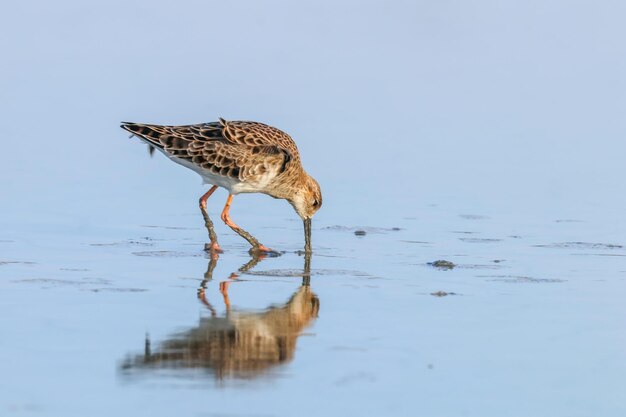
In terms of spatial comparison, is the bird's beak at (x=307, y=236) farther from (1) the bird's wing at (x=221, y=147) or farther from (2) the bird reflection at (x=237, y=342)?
(2) the bird reflection at (x=237, y=342)

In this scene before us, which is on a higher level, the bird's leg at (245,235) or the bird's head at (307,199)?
the bird's head at (307,199)

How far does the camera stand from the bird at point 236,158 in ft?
45.0

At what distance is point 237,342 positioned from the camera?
9.11 metres

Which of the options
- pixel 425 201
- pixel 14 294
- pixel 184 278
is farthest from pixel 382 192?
pixel 14 294

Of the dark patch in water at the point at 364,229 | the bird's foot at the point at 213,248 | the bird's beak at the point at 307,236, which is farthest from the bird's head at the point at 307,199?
the bird's foot at the point at 213,248

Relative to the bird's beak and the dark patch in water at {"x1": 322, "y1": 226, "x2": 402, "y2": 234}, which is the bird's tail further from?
the dark patch in water at {"x1": 322, "y1": 226, "x2": 402, "y2": 234}

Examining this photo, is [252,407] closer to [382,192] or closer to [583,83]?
[382,192]

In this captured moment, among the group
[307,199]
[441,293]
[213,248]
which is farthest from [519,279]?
[307,199]

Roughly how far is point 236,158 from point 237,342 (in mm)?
4835

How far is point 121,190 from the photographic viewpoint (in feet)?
50.1

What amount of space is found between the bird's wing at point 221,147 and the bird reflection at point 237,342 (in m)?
3.21

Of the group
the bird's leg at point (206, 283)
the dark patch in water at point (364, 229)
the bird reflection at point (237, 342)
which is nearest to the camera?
the bird reflection at point (237, 342)

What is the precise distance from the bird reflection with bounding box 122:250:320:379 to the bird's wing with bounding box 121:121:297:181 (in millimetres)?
3207

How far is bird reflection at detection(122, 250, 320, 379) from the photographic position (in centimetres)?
837
